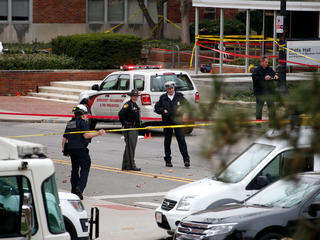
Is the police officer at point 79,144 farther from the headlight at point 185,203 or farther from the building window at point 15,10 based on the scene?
the building window at point 15,10

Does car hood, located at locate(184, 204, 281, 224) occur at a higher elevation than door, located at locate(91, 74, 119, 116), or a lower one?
lower

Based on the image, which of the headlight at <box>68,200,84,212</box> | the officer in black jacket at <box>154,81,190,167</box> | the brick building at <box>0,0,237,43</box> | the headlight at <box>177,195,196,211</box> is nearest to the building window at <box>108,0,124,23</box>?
the brick building at <box>0,0,237,43</box>

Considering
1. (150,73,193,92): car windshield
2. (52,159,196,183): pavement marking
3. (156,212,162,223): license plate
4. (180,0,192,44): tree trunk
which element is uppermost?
(180,0,192,44): tree trunk

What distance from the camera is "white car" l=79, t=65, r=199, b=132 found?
65.3 ft

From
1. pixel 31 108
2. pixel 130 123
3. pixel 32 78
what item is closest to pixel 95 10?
pixel 32 78

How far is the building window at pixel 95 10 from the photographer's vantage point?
41562 mm

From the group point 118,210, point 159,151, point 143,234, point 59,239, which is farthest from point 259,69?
point 59,239

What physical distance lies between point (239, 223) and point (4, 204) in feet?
9.34

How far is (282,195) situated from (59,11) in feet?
108

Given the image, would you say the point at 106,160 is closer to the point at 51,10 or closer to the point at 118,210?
the point at 118,210

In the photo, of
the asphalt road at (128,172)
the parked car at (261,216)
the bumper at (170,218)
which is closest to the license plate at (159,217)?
the bumper at (170,218)

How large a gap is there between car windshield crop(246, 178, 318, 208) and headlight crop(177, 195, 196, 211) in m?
1.06

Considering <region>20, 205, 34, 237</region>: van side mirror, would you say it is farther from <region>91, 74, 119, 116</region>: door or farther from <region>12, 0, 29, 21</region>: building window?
<region>12, 0, 29, 21</region>: building window

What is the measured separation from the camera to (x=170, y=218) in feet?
32.1
